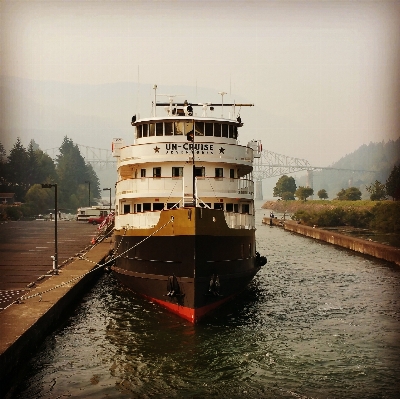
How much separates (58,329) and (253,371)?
27.7 feet

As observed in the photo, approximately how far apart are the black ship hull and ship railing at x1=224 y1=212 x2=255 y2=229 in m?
0.45

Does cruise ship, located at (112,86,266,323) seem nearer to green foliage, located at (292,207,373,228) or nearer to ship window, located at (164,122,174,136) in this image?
ship window, located at (164,122,174,136)

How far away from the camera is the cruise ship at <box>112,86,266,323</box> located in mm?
18859

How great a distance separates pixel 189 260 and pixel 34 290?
292 inches

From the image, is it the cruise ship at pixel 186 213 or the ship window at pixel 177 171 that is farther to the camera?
the ship window at pixel 177 171

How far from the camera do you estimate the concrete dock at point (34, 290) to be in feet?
45.8

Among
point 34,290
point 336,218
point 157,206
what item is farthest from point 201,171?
point 336,218

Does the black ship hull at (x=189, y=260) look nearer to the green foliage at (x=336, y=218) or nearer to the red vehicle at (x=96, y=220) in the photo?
the red vehicle at (x=96, y=220)

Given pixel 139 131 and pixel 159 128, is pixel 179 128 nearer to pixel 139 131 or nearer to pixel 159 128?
pixel 159 128

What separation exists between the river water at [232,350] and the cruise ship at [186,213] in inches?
54.1

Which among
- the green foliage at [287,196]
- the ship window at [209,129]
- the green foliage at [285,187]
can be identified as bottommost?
the ship window at [209,129]

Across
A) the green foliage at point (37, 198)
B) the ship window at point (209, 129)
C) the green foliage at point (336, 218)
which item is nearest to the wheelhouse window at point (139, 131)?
the ship window at point (209, 129)

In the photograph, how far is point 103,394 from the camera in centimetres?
1306

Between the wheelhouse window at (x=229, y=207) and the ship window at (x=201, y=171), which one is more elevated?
the ship window at (x=201, y=171)
